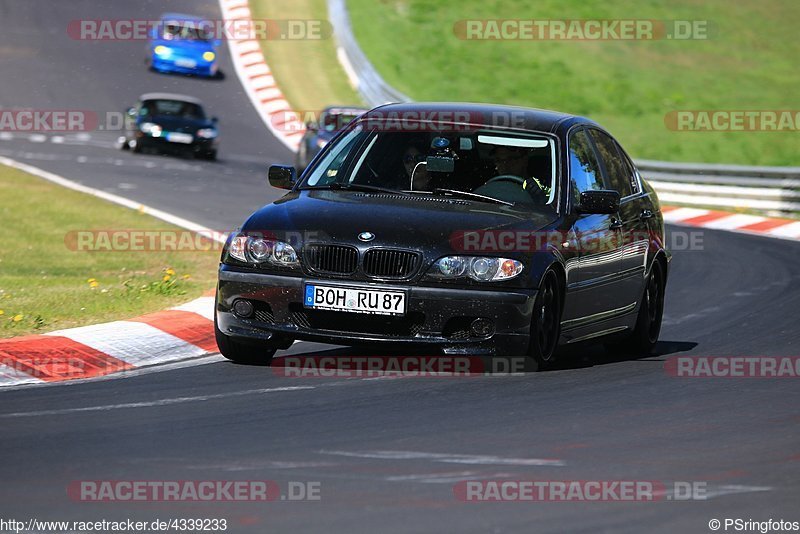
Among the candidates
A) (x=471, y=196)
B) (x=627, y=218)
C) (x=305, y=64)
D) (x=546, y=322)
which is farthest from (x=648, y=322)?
(x=305, y=64)

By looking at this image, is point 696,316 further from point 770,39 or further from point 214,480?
point 770,39

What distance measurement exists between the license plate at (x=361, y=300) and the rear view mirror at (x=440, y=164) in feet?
4.22

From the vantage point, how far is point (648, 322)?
11133mm

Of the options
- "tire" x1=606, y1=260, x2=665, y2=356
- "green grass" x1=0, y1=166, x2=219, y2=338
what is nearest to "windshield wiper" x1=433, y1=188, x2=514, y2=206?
"tire" x1=606, y1=260, x2=665, y2=356

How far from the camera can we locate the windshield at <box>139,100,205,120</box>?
30422 mm

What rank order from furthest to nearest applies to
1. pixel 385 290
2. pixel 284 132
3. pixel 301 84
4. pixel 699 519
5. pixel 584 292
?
pixel 301 84 → pixel 284 132 → pixel 584 292 → pixel 385 290 → pixel 699 519

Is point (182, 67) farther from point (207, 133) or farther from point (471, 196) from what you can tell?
point (471, 196)

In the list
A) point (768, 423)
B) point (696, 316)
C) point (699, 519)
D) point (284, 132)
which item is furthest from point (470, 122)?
point (284, 132)

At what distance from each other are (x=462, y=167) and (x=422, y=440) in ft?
10.2

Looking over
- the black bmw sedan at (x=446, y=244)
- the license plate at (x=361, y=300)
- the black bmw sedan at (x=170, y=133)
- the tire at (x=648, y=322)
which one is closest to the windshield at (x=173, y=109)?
the black bmw sedan at (x=170, y=133)

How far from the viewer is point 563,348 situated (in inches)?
445

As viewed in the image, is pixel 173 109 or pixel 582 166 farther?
pixel 173 109

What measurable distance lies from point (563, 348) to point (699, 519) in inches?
215

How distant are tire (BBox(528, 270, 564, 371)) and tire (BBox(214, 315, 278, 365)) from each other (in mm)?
1581
